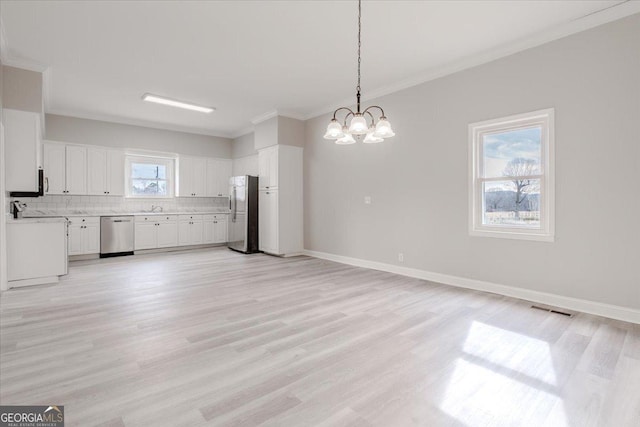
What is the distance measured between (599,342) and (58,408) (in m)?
3.82

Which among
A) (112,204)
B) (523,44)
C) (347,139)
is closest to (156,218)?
(112,204)

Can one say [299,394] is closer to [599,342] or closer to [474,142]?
[599,342]

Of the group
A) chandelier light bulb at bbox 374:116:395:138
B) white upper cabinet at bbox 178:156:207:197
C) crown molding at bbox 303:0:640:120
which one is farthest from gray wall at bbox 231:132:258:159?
chandelier light bulb at bbox 374:116:395:138

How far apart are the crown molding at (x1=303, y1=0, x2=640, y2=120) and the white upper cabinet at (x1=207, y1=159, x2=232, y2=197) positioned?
489cm

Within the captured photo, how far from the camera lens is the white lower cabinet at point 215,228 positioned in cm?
809

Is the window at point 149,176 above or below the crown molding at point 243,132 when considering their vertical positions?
below

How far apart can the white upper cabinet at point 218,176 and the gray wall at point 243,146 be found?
35cm

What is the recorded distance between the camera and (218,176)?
8.69 m

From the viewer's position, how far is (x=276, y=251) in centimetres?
675

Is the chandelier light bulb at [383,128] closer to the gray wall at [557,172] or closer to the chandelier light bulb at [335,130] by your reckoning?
the chandelier light bulb at [335,130]

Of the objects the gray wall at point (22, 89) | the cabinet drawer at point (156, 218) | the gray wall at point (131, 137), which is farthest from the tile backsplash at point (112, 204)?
the gray wall at point (22, 89)

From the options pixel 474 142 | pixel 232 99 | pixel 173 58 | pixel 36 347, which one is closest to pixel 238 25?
pixel 173 58

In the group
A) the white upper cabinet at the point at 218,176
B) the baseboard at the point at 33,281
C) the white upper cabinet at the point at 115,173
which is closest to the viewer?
the baseboard at the point at 33,281

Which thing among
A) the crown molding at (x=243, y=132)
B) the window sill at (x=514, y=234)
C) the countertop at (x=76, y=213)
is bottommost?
the window sill at (x=514, y=234)
